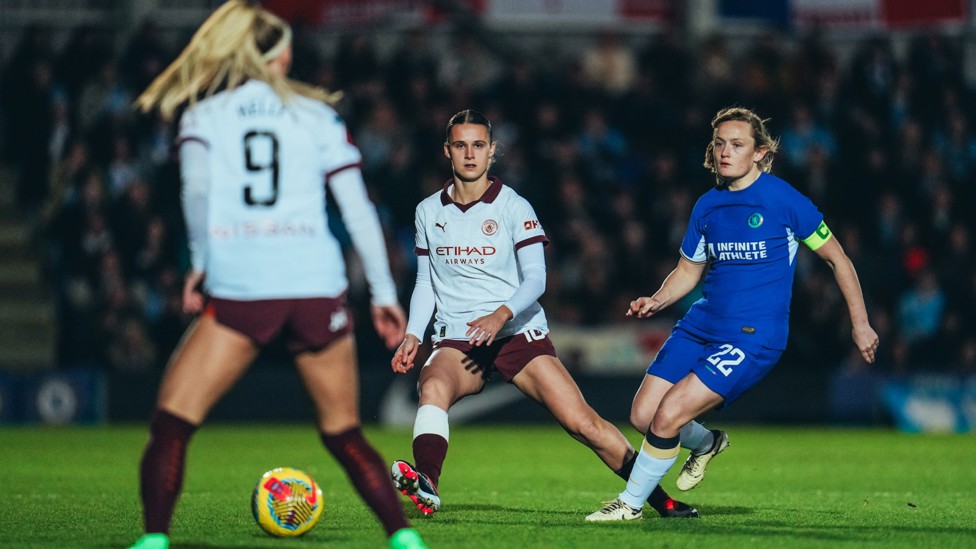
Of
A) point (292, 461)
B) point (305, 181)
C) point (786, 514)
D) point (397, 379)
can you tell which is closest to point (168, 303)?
point (397, 379)

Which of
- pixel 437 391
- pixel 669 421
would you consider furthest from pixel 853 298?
pixel 437 391

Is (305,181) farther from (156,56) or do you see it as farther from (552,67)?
(552,67)

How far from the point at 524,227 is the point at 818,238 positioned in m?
1.53

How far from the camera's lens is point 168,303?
1741cm

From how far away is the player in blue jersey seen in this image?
7.64 m

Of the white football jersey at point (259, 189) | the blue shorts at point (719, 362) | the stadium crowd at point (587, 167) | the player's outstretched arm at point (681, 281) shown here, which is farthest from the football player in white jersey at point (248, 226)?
the stadium crowd at point (587, 167)

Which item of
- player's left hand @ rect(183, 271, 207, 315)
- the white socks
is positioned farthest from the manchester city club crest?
player's left hand @ rect(183, 271, 207, 315)

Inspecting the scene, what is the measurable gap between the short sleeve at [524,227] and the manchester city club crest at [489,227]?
81 millimetres

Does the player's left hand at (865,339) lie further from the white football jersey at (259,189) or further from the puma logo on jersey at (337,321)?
the white football jersey at (259,189)

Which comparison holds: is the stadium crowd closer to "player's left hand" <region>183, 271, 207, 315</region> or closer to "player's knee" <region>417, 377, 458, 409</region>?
"player's knee" <region>417, 377, 458, 409</region>

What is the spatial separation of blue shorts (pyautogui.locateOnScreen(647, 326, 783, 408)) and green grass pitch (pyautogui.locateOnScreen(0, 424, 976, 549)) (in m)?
0.72

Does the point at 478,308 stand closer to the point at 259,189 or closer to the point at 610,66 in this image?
the point at 259,189

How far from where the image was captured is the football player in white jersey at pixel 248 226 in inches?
223

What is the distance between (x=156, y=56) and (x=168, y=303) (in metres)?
3.52
